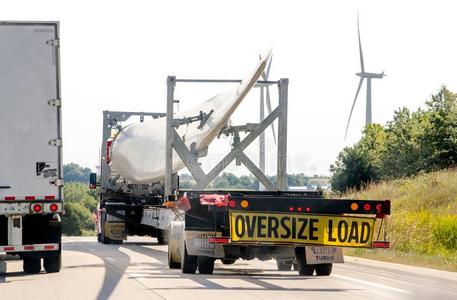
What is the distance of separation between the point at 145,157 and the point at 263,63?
29.6 ft

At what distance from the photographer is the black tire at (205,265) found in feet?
63.6

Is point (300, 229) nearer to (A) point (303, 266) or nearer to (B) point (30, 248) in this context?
(A) point (303, 266)

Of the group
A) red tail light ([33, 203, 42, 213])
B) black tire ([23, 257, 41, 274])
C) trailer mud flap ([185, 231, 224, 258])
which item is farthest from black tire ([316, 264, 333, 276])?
black tire ([23, 257, 41, 274])

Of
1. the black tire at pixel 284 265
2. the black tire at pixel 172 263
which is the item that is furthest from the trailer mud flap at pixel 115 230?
the black tire at pixel 172 263

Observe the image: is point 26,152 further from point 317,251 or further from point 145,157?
point 145,157

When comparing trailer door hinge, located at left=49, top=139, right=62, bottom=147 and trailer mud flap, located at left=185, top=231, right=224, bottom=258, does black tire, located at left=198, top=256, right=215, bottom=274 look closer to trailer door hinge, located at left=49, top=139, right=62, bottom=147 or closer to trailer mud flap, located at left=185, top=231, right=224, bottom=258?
trailer mud flap, located at left=185, top=231, right=224, bottom=258

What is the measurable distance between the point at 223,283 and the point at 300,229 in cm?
152

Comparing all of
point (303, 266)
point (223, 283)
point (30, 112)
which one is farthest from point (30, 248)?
point (303, 266)

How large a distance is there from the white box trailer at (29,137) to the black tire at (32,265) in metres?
0.52

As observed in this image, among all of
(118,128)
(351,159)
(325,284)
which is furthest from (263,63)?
(351,159)

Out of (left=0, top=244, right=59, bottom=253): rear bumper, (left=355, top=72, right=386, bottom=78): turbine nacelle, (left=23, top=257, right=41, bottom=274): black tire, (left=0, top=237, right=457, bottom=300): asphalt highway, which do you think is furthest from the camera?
(left=355, top=72, right=386, bottom=78): turbine nacelle

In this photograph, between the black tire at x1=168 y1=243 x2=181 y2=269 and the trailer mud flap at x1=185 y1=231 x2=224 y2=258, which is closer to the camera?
the trailer mud flap at x1=185 y1=231 x2=224 y2=258

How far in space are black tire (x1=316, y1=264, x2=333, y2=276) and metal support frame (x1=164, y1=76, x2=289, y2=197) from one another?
8.14 meters

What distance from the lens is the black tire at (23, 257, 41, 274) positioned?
20922 mm
